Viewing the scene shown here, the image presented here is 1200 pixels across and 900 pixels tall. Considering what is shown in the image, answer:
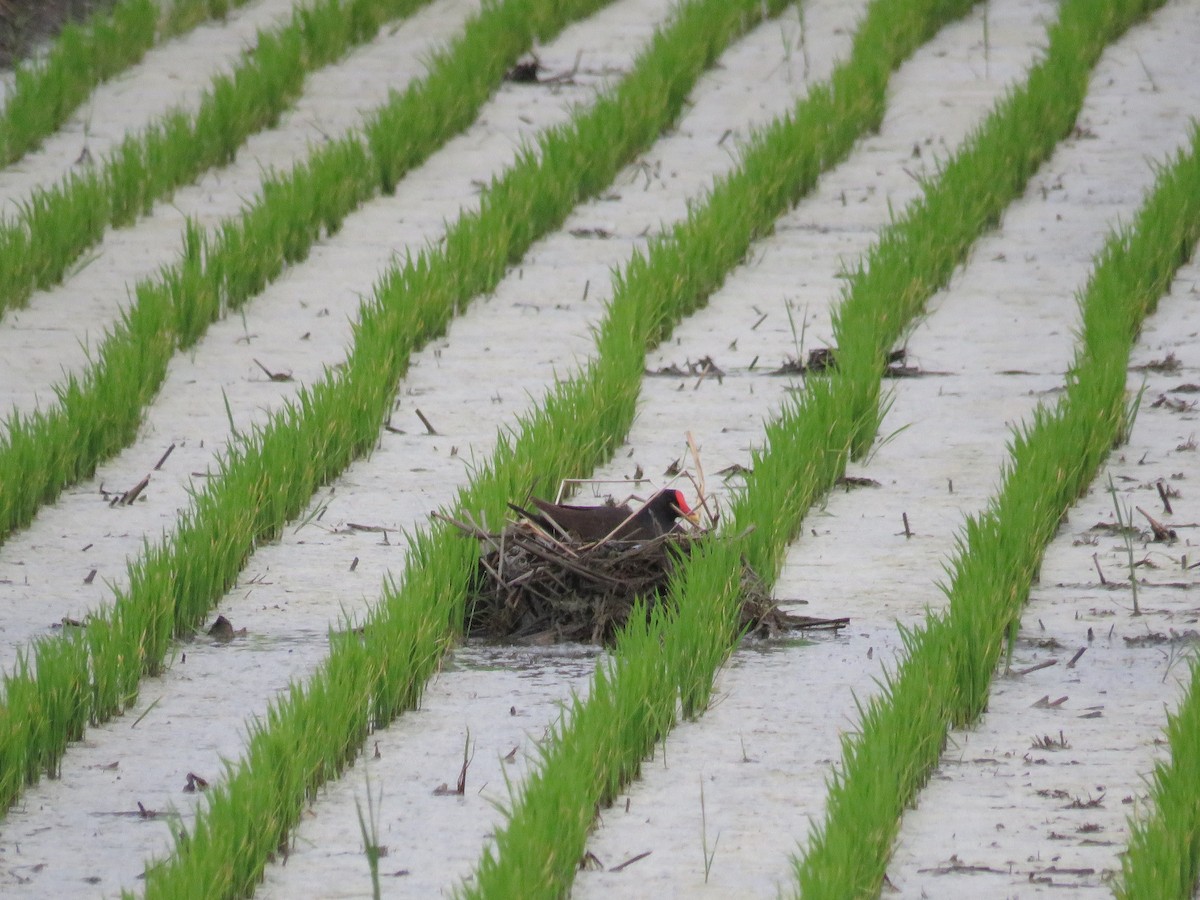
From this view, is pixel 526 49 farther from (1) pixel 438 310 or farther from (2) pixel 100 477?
A: (2) pixel 100 477

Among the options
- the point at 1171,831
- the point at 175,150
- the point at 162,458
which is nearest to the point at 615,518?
the point at 162,458

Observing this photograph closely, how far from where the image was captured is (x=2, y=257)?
4527 millimetres

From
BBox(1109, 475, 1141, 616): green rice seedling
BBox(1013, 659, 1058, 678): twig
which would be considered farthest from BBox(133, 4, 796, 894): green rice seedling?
BBox(1109, 475, 1141, 616): green rice seedling

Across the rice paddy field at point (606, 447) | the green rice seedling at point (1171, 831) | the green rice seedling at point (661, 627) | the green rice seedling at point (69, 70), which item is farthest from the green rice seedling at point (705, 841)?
the green rice seedling at point (69, 70)

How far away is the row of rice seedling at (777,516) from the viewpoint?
85.1 inches

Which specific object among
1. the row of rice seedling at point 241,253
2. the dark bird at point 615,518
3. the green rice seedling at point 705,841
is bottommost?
the green rice seedling at point 705,841

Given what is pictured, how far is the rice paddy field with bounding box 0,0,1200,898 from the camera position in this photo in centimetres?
230

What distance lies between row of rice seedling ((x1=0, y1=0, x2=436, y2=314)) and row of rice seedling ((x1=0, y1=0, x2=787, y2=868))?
919 mm

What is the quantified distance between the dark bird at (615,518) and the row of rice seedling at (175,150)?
6.69ft

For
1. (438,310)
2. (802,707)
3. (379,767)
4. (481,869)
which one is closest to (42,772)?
(379,767)

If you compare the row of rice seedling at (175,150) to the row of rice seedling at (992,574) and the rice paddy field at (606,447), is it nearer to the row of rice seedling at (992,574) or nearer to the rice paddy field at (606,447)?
the rice paddy field at (606,447)

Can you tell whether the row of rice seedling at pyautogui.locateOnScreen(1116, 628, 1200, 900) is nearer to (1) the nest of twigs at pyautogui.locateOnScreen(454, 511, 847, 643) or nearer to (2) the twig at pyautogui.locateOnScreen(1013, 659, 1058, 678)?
(2) the twig at pyautogui.locateOnScreen(1013, 659, 1058, 678)

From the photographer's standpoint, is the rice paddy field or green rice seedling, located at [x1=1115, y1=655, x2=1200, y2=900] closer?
green rice seedling, located at [x1=1115, y1=655, x2=1200, y2=900]

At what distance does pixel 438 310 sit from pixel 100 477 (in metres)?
1.05
